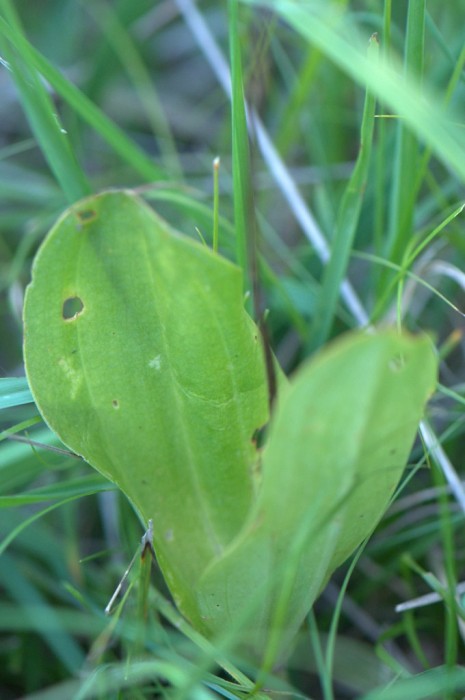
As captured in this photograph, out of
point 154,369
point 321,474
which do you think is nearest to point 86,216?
point 154,369

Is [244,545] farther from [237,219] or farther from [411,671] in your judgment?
[411,671]

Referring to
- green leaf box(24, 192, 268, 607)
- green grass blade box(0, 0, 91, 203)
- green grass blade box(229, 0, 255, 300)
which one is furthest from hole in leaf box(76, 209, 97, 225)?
green grass blade box(0, 0, 91, 203)

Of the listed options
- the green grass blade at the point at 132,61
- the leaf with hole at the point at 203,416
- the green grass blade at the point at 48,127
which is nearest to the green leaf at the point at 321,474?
the leaf with hole at the point at 203,416

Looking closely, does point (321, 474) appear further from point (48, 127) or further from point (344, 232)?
point (48, 127)

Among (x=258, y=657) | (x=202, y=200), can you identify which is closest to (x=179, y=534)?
(x=258, y=657)

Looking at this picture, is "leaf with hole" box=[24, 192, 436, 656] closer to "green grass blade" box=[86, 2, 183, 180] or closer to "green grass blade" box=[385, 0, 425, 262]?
"green grass blade" box=[385, 0, 425, 262]

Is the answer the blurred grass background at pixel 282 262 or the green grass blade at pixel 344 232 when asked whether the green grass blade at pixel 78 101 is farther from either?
the green grass blade at pixel 344 232
